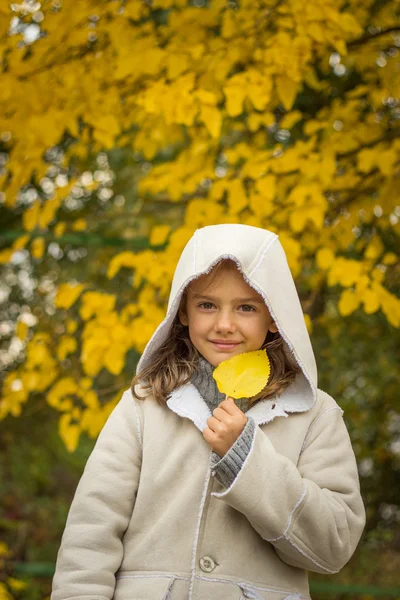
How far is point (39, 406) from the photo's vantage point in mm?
4402

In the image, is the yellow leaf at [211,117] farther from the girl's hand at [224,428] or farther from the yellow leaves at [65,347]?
the girl's hand at [224,428]

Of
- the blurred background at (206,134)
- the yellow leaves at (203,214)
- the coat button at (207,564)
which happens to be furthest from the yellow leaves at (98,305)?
the coat button at (207,564)

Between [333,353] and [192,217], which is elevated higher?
[192,217]

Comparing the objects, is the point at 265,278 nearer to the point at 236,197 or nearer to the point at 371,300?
the point at 371,300

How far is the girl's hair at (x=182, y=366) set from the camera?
6.24 ft

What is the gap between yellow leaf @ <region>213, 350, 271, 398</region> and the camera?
176 centimetres

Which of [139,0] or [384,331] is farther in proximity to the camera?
[384,331]

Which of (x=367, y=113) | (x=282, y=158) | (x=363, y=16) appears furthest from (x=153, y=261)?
(x=363, y=16)

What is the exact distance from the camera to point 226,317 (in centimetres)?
184

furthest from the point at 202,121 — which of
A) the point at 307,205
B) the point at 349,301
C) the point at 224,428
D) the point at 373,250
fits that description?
the point at 224,428

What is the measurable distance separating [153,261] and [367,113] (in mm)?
1167

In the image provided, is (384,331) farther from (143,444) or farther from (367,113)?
(143,444)

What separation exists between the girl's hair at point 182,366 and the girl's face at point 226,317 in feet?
0.11

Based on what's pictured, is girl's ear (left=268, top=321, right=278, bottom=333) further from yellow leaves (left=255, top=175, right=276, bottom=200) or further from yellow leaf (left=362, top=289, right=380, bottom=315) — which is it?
yellow leaves (left=255, top=175, right=276, bottom=200)
